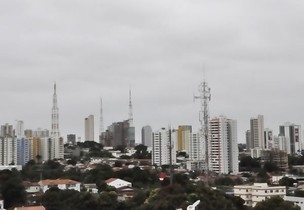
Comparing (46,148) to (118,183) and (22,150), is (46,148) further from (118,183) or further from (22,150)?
(118,183)

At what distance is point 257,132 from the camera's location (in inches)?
2463

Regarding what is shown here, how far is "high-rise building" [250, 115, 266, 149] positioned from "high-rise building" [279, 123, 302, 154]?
2.37 meters

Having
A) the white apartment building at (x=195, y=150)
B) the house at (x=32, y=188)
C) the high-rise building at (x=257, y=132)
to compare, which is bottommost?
the house at (x=32, y=188)

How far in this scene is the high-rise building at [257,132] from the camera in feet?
198

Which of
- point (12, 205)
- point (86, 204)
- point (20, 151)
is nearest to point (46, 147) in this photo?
point (20, 151)

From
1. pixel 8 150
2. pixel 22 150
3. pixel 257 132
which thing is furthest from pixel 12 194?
pixel 257 132

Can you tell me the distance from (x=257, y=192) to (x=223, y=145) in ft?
50.2

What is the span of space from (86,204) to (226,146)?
2063 cm

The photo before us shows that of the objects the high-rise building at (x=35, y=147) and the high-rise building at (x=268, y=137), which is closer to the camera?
the high-rise building at (x=35, y=147)

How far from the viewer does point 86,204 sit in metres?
16.3

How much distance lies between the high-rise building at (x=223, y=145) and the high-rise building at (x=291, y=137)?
79.2 ft

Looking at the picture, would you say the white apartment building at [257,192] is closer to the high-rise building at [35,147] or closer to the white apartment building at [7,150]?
the white apartment building at [7,150]

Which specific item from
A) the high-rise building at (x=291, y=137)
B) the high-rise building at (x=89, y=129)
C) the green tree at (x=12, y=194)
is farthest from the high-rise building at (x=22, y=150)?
the high-rise building at (x=291, y=137)

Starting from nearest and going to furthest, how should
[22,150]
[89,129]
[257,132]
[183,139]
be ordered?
[22,150]
[183,139]
[257,132]
[89,129]
